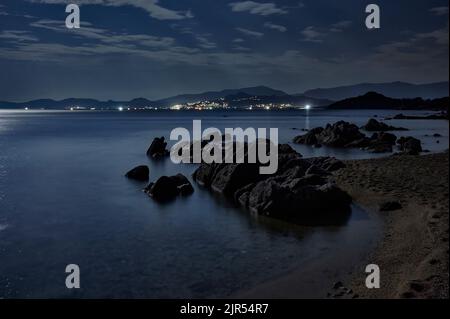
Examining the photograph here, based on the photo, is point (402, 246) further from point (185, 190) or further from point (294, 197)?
point (185, 190)

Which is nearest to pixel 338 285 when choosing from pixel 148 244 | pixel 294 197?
pixel 294 197

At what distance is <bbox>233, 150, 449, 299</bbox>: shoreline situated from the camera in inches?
528

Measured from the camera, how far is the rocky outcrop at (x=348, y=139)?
5773cm

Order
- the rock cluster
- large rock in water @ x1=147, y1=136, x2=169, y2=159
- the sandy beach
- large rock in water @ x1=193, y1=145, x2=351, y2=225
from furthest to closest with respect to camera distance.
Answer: large rock in water @ x1=147, y1=136, x2=169, y2=159 < the rock cluster < large rock in water @ x1=193, y1=145, x2=351, y2=225 < the sandy beach

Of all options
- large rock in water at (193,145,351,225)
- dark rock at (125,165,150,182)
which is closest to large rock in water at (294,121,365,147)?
dark rock at (125,165,150,182)

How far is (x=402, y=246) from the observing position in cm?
1736

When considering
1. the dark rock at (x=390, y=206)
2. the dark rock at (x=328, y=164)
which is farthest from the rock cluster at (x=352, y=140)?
the dark rock at (x=390, y=206)

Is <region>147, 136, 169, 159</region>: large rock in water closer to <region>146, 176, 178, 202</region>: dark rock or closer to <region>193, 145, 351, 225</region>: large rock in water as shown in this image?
<region>146, 176, 178, 202</region>: dark rock

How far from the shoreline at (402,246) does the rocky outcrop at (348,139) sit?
26.5 m

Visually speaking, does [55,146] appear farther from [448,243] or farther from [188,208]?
[448,243]

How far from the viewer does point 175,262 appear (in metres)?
17.8

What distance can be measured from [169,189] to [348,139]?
41182 millimetres

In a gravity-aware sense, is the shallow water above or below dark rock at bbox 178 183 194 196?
below

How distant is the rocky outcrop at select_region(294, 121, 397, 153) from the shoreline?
26514mm
